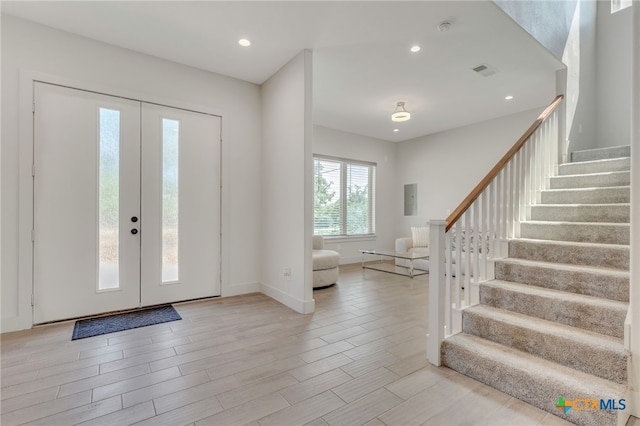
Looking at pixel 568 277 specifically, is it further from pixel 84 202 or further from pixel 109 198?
pixel 84 202

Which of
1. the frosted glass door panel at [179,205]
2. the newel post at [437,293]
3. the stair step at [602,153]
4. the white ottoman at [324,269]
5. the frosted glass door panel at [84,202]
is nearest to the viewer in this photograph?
the newel post at [437,293]

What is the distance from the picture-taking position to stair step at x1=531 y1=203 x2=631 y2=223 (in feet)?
8.74

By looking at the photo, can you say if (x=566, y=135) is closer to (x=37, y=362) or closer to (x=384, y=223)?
(x=384, y=223)

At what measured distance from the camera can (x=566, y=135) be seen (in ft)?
12.7

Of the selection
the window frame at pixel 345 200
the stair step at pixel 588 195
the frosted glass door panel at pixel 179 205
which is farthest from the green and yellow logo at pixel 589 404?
the window frame at pixel 345 200

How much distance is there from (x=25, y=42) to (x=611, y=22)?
308 inches

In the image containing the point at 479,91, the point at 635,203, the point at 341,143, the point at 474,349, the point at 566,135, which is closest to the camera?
the point at 635,203

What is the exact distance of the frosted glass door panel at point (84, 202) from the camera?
295cm

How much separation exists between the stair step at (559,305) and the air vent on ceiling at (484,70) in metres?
2.71

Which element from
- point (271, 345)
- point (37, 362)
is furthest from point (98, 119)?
point (271, 345)


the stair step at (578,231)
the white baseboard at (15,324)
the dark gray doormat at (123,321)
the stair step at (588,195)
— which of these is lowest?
the dark gray doormat at (123,321)

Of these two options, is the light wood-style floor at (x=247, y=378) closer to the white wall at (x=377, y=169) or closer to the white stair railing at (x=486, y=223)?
the white stair railing at (x=486, y=223)

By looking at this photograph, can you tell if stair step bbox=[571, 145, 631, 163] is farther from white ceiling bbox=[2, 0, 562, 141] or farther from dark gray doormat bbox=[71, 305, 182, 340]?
dark gray doormat bbox=[71, 305, 182, 340]

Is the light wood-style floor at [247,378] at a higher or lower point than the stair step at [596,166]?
lower
